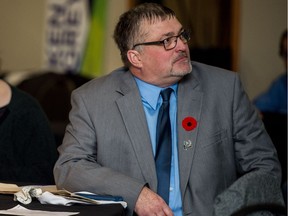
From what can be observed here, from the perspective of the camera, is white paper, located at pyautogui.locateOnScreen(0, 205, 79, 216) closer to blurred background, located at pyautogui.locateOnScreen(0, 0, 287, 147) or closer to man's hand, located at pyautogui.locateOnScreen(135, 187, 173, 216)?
man's hand, located at pyautogui.locateOnScreen(135, 187, 173, 216)

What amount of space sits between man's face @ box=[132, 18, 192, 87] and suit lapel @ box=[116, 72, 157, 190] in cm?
11

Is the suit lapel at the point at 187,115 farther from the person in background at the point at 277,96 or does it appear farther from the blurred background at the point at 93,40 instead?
the blurred background at the point at 93,40

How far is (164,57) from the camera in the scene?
2949mm

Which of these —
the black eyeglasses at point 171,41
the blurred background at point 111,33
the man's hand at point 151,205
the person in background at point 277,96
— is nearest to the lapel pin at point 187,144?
the man's hand at point 151,205

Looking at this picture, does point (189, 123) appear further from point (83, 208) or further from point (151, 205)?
point (83, 208)

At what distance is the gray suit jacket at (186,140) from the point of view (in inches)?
112

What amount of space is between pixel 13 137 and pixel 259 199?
134cm

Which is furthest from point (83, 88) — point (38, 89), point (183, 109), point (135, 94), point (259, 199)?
point (38, 89)

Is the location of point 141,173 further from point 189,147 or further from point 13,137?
point 13,137

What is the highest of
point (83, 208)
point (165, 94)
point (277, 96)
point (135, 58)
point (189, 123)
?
point (135, 58)

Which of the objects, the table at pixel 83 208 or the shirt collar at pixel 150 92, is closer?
the table at pixel 83 208

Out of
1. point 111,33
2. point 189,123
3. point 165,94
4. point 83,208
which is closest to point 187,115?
point 189,123

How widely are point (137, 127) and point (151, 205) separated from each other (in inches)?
15.3

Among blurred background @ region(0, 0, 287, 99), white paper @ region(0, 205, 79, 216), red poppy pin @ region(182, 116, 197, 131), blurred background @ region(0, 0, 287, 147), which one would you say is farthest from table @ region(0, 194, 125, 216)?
blurred background @ region(0, 0, 287, 99)
